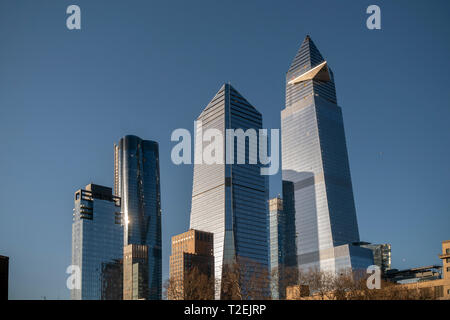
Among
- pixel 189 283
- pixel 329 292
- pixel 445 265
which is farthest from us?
pixel 445 265

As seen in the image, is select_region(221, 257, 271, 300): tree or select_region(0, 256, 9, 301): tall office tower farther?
select_region(221, 257, 271, 300): tree

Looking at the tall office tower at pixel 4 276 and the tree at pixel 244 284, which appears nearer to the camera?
the tall office tower at pixel 4 276

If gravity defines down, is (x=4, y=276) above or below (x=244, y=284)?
above

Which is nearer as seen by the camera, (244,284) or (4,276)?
(4,276)
